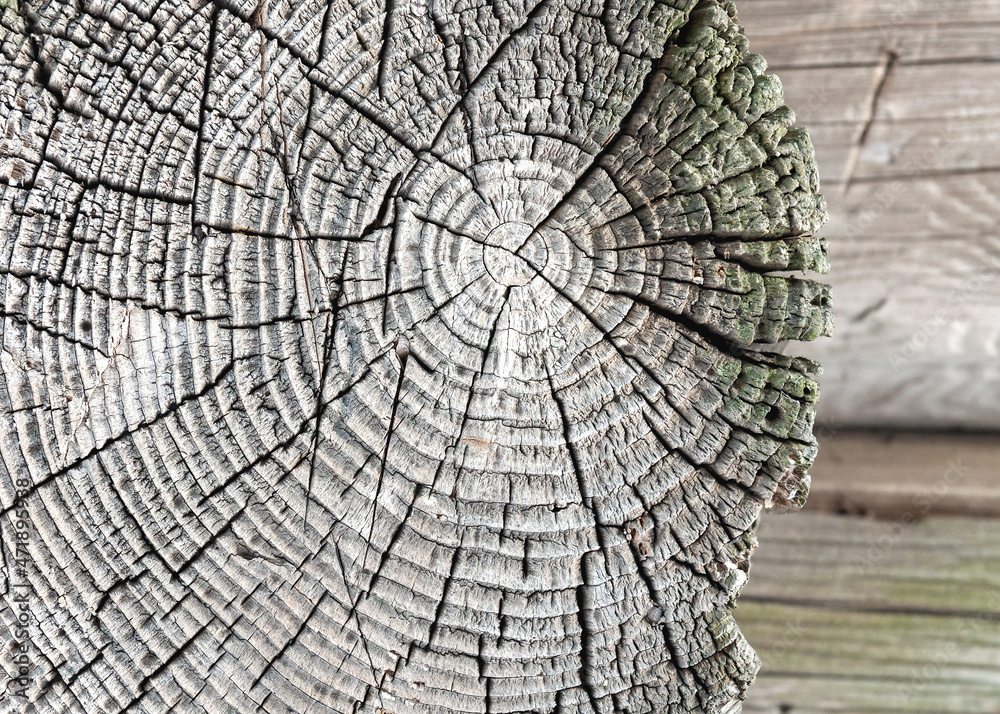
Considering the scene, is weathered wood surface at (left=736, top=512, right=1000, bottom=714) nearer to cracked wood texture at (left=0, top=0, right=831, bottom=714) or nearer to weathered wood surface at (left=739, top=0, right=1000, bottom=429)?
weathered wood surface at (left=739, top=0, right=1000, bottom=429)

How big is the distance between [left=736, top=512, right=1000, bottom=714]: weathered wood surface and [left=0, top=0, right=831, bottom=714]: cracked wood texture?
1009 millimetres

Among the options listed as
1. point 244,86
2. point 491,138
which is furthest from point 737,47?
point 244,86

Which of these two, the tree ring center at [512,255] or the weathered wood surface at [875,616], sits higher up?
the tree ring center at [512,255]

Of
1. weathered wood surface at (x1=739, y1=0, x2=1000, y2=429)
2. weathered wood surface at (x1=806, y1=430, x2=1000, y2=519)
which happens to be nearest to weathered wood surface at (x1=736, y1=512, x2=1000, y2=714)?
weathered wood surface at (x1=806, y1=430, x2=1000, y2=519)

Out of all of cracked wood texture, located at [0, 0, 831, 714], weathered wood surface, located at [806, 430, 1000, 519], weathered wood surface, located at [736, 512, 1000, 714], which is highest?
cracked wood texture, located at [0, 0, 831, 714]

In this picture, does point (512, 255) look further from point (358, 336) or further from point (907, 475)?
point (907, 475)

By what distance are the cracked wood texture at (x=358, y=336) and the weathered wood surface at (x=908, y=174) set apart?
881 mm

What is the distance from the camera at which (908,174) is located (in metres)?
1.62

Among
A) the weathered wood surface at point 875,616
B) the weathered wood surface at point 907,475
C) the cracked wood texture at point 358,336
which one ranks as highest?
the cracked wood texture at point 358,336

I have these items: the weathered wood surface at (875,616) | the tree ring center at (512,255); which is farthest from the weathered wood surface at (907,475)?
the tree ring center at (512,255)

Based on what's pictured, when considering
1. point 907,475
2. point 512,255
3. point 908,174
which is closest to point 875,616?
point 907,475

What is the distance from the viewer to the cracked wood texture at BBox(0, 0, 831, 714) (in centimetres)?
85

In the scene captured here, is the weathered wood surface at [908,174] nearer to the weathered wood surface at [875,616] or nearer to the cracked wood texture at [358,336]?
the weathered wood surface at [875,616]

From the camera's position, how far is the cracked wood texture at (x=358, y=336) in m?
0.85
